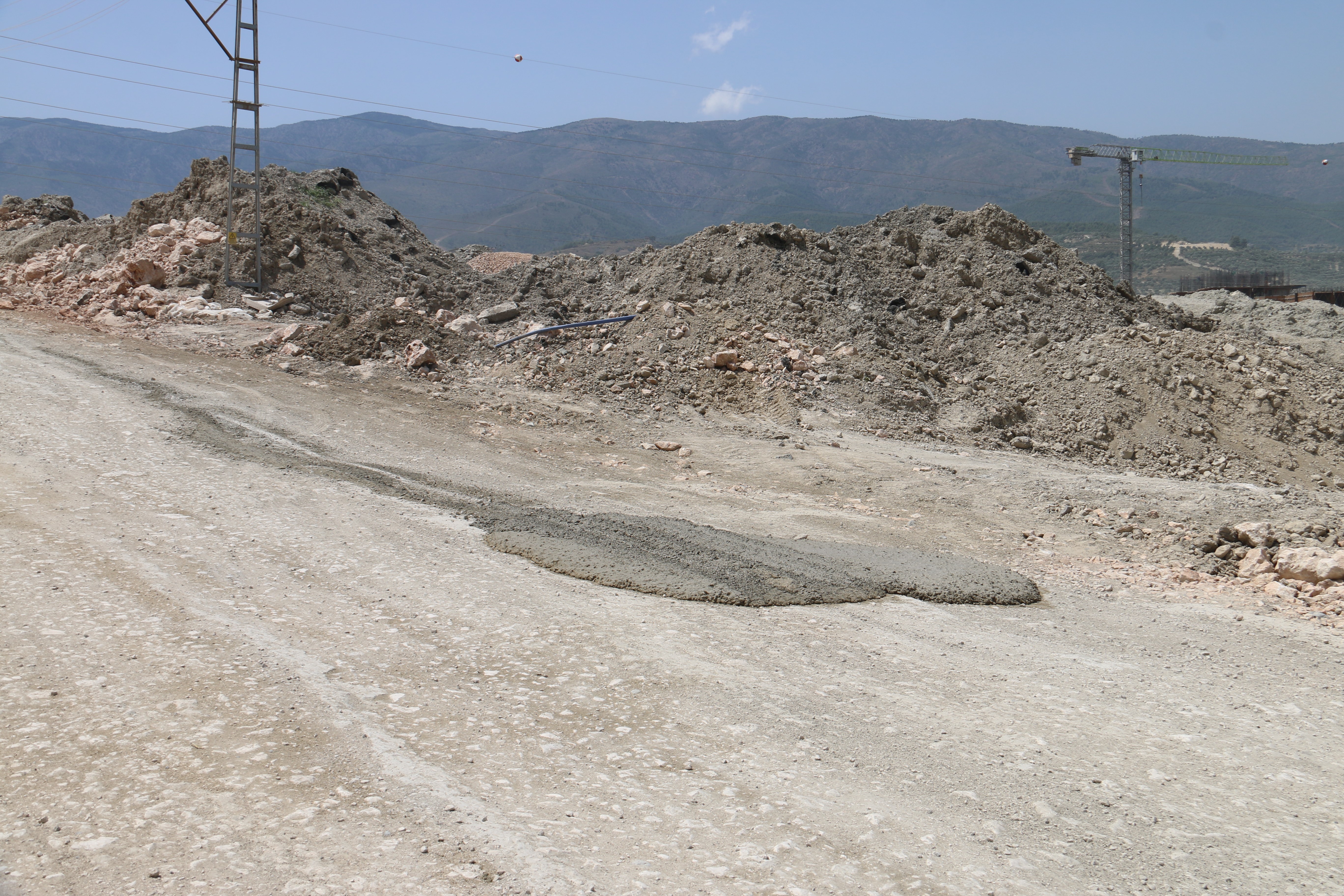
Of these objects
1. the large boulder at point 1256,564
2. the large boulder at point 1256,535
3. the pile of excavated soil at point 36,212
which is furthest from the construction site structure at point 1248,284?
the pile of excavated soil at point 36,212

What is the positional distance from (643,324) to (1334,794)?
12175mm

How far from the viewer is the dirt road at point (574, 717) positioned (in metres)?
3.15

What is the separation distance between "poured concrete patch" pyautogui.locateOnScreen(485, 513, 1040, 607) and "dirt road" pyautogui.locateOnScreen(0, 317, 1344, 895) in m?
0.21

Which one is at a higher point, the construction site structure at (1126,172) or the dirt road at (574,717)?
the construction site structure at (1126,172)

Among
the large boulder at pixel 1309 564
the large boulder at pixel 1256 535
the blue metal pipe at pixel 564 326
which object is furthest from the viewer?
the blue metal pipe at pixel 564 326

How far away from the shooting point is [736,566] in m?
6.86

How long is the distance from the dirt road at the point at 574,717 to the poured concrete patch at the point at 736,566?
209mm

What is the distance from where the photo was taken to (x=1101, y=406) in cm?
1357

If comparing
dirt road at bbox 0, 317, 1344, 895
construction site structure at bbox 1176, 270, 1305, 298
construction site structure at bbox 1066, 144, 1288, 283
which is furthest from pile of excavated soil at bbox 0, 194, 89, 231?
construction site structure at bbox 1066, 144, 1288, 283

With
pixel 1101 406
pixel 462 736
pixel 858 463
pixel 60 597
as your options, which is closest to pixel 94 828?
pixel 462 736

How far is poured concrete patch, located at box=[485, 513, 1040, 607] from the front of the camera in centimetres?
638

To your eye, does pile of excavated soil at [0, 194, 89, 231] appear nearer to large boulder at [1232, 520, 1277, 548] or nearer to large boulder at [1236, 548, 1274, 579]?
large boulder at [1232, 520, 1277, 548]

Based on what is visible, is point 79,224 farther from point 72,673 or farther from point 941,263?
point 72,673

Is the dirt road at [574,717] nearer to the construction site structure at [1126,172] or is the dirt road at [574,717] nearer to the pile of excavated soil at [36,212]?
the pile of excavated soil at [36,212]
